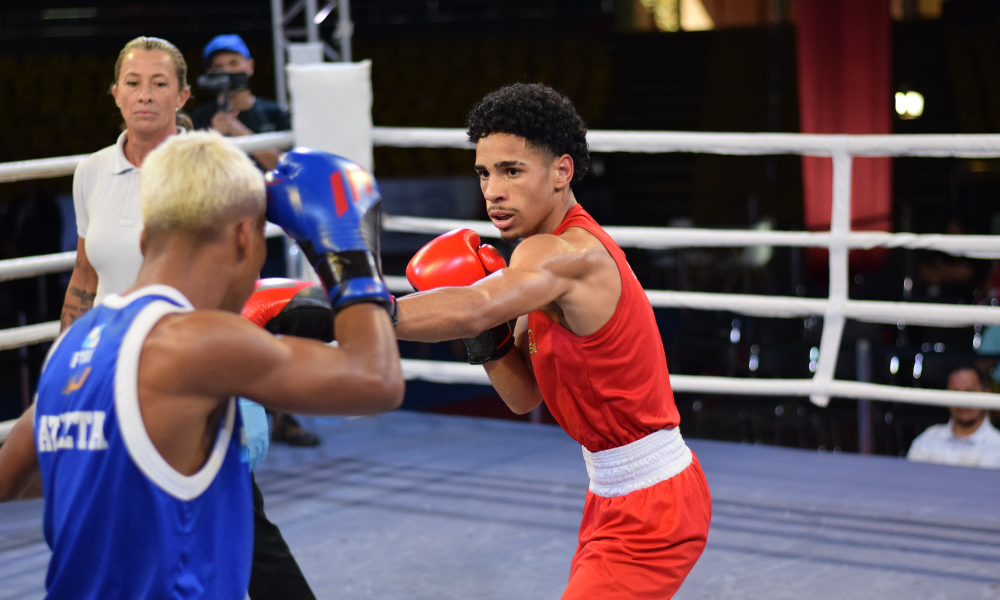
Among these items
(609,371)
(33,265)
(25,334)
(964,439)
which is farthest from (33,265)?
(964,439)

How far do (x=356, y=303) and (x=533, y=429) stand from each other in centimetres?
266

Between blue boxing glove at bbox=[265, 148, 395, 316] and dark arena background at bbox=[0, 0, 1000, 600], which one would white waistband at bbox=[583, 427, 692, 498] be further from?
dark arena background at bbox=[0, 0, 1000, 600]

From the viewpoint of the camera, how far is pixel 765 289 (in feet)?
29.2

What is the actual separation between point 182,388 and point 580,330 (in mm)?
751

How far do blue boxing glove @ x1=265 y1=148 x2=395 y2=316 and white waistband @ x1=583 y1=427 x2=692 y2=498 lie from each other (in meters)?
0.64

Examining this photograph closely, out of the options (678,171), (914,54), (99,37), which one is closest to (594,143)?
(678,171)

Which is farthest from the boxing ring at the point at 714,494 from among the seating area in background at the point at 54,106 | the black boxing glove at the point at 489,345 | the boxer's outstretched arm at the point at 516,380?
the seating area in background at the point at 54,106

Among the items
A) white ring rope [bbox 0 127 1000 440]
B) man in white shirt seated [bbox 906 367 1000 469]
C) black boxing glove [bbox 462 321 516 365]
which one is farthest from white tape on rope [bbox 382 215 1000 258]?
black boxing glove [bbox 462 321 516 365]

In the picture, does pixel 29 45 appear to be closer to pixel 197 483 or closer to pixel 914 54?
pixel 914 54

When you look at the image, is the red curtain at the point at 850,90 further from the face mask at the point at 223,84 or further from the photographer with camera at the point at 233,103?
the face mask at the point at 223,84

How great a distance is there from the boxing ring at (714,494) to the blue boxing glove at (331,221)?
139 centimetres

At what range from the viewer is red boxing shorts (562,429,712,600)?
1.58 metres

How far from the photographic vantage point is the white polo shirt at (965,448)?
12.1 feet

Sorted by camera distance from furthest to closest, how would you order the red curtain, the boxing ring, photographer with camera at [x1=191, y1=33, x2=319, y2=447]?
the red curtain
photographer with camera at [x1=191, y1=33, x2=319, y2=447]
the boxing ring
